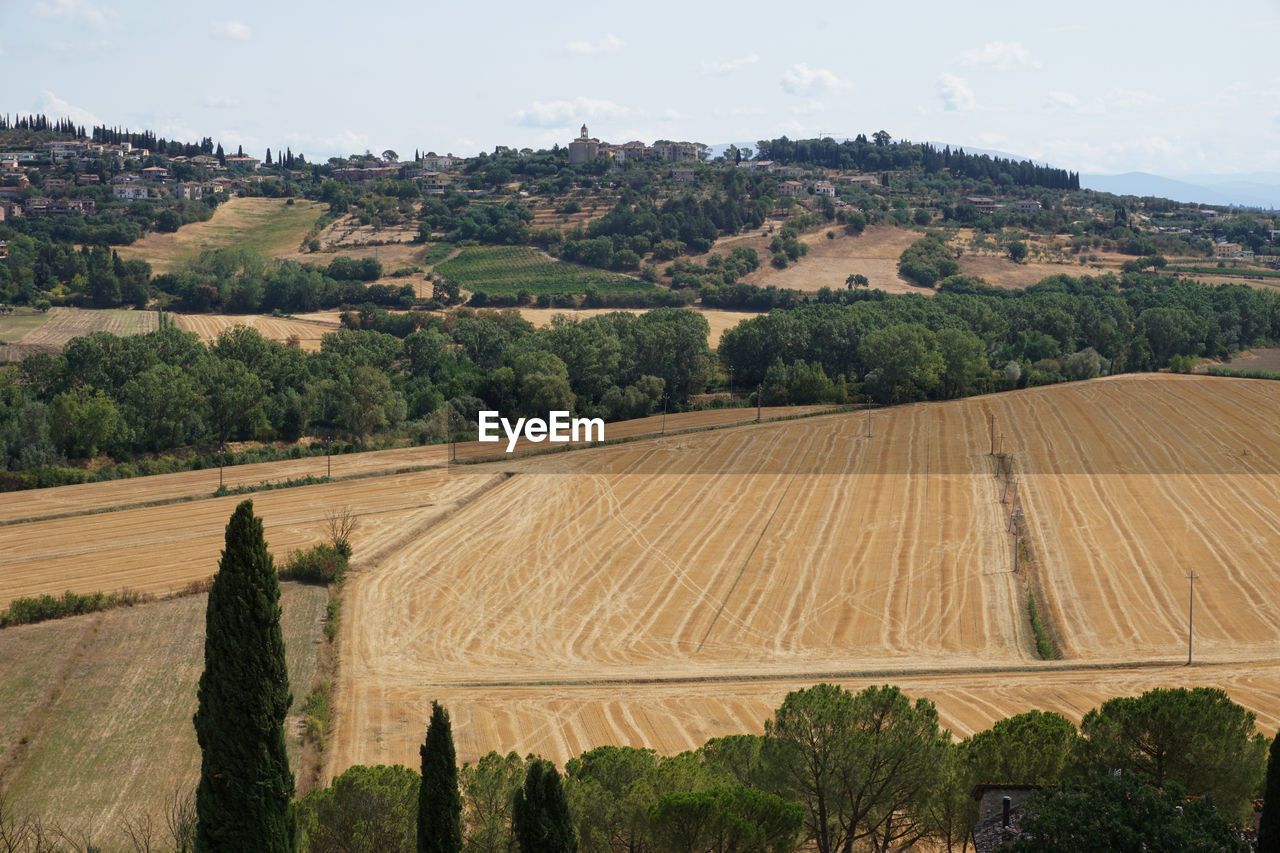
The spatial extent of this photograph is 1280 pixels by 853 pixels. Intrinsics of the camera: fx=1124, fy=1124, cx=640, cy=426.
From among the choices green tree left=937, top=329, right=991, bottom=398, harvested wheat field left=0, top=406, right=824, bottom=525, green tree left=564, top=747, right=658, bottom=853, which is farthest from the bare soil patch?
green tree left=564, top=747, right=658, bottom=853

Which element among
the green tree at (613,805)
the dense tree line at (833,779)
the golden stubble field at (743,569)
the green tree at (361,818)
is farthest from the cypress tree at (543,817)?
the golden stubble field at (743,569)

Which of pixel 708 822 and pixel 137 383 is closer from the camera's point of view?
pixel 708 822

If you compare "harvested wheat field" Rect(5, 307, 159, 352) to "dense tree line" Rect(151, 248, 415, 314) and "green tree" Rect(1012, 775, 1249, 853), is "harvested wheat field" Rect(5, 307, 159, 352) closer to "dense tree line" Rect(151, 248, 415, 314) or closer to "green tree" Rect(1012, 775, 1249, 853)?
"dense tree line" Rect(151, 248, 415, 314)

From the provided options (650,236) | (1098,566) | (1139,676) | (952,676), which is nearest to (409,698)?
(952,676)

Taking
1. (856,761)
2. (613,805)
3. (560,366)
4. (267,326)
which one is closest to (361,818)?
(613,805)

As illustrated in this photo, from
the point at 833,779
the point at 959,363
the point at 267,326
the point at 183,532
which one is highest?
the point at 959,363

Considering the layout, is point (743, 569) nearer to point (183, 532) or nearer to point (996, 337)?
point (183, 532)

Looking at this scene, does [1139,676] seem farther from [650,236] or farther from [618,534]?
[650,236]
